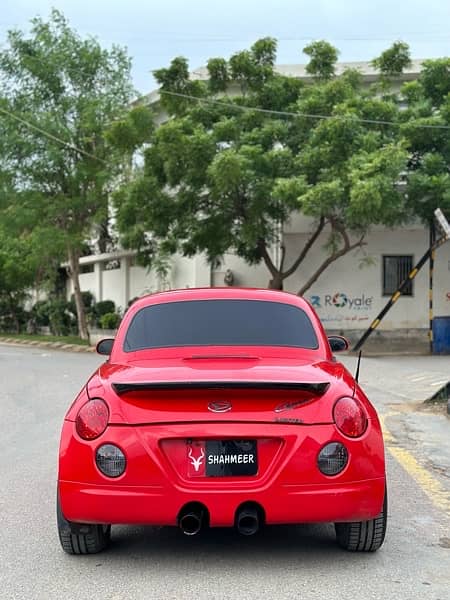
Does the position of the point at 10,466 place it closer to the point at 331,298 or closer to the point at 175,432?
the point at 175,432

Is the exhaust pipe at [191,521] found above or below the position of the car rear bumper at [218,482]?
below

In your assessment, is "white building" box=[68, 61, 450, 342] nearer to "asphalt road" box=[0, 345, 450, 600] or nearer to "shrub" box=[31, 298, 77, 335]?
"shrub" box=[31, 298, 77, 335]

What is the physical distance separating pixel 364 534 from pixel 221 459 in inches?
41.3

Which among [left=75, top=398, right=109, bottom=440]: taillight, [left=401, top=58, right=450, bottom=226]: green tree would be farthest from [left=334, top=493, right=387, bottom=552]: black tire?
[left=401, top=58, right=450, bottom=226]: green tree

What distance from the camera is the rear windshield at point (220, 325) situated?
18.5 feet

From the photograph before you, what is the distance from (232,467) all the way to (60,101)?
26060mm

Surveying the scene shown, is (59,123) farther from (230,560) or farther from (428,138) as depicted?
(230,560)

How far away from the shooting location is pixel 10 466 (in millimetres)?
7875

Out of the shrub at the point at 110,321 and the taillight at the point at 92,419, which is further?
the shrub at the point at 110,321

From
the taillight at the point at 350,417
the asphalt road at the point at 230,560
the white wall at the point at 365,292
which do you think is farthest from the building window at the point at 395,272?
the taillight at the point at 350,417

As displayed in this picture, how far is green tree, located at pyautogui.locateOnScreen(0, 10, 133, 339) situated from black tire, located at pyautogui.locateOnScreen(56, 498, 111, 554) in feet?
77.8

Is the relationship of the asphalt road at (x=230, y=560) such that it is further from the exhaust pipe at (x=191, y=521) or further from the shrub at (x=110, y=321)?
the shrub at (x=110, y=321)

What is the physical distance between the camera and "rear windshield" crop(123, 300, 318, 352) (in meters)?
5.65

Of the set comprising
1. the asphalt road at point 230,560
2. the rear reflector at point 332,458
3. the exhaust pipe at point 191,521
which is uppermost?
the rear reflector at point 332,458
